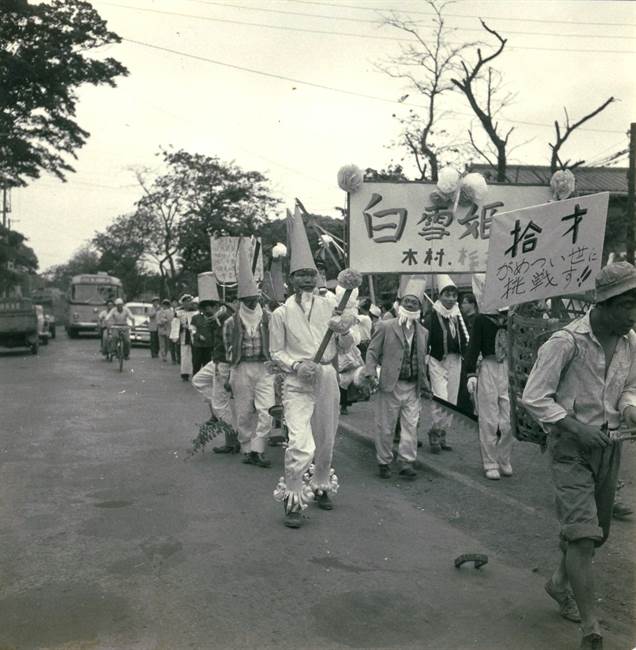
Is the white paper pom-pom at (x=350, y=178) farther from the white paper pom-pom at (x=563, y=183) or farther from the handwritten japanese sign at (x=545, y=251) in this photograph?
the handwritten japanese sign at (x=545, y=251)

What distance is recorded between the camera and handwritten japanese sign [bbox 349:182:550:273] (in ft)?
23.3

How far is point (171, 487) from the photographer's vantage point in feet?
23.0

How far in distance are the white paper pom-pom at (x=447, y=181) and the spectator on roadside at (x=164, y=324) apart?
1685cm

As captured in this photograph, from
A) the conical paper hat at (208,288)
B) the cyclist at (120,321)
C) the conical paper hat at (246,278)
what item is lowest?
the cyclist at (120,321)

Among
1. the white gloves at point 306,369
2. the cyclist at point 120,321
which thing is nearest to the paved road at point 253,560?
the white gloves at point 306,369

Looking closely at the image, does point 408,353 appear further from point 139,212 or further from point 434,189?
point 139,212

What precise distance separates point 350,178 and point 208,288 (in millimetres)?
4079

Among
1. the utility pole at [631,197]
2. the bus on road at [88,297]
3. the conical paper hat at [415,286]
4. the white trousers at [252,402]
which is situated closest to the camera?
the conical paper hat at [415,286]

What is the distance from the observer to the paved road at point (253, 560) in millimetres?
3832

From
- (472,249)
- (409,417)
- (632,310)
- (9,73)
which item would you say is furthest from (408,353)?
(9,73)

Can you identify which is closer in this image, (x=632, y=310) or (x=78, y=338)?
(x=632, y=310)

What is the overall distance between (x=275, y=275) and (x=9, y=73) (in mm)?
8501

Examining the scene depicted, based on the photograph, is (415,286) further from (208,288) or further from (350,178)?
(208,288)

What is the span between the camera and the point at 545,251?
4.36 meters
